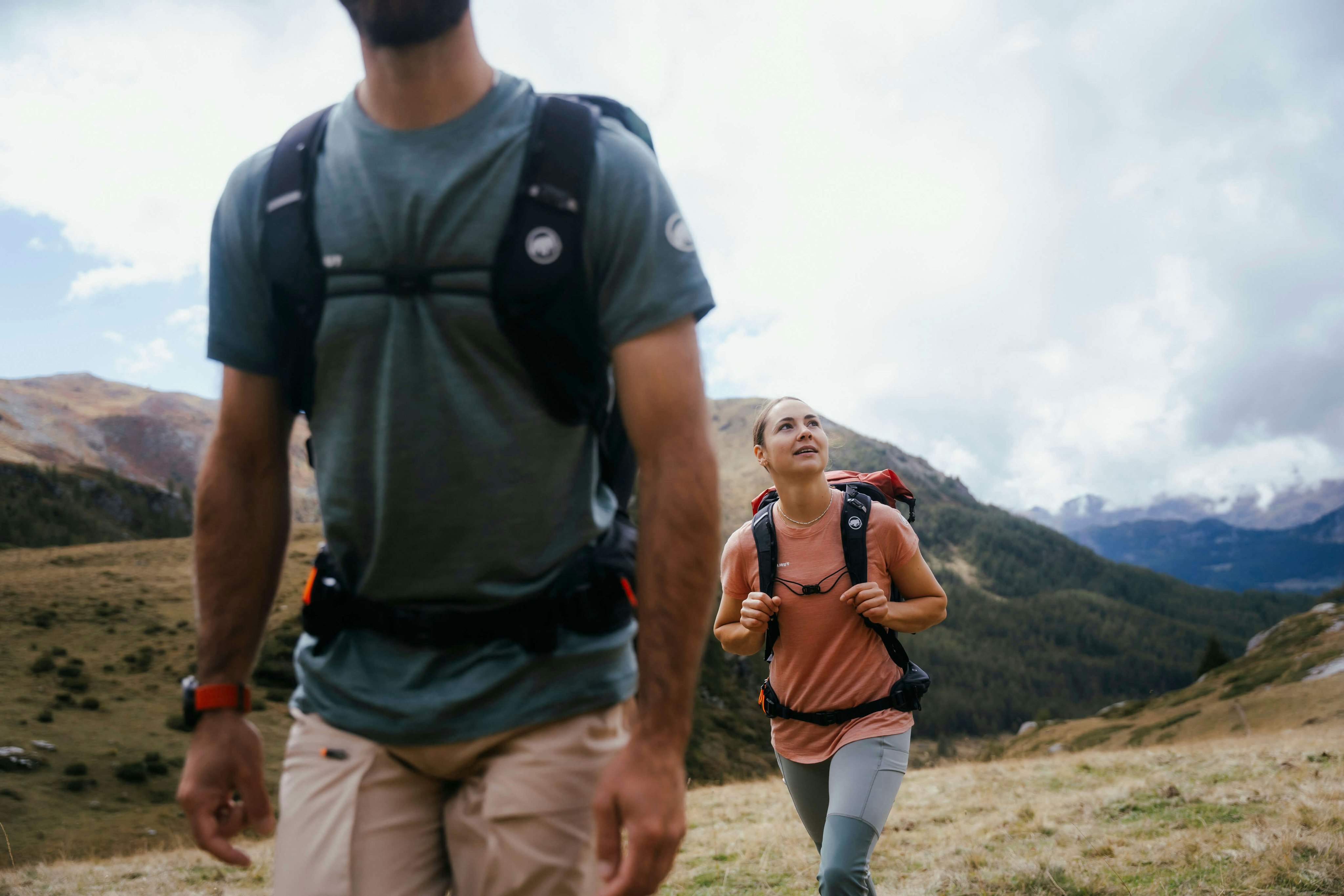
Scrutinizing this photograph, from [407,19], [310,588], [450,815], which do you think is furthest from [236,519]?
[407,19]

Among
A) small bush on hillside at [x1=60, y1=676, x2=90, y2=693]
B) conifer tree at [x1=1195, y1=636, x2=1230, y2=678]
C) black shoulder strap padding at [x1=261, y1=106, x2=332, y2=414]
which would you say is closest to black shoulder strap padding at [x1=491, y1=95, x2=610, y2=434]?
black shoulder strap padding at [x1=261, y1=106, x2=332, y2=414]

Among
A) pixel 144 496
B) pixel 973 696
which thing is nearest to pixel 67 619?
pixel 144 496

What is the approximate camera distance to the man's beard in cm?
161

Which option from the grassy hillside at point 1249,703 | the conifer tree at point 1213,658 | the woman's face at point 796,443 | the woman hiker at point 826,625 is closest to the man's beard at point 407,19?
the woman hiker at point 826,625

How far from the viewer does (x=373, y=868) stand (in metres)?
1.60

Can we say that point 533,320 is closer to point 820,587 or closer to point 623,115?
point 623,115

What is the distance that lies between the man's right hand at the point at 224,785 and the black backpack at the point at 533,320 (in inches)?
14.7

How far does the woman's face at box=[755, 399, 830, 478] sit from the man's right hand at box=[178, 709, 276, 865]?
3.25 meters

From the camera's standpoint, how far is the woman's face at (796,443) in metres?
A: 4.65

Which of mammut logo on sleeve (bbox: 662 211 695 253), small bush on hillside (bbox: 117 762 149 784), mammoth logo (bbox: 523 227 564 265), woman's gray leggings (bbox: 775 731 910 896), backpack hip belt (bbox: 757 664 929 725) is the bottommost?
small bush on hillside (bbox: 117 762 149 784)

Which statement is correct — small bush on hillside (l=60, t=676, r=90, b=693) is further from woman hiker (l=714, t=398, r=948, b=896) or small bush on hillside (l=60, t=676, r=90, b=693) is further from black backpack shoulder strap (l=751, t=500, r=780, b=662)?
black backpack shoulder strap (l=751, t=500, r=780, b=662)

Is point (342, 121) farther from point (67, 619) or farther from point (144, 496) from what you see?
point (144, 496)

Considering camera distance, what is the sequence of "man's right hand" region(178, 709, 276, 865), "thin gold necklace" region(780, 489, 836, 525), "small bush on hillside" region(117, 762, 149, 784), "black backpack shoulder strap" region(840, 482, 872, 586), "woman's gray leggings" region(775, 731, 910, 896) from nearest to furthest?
"man's right hand" region(178, 709, 276, 865), "woman's gray leggings" region(775, 731, 910, 896), "black backpack shoulder strap" region(840, 482, 872, 586), "thin gold necklace" region(780, 489, 836, 525), "small bush on hillside" region(117, 762, 149, 784)

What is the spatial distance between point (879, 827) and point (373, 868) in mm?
2915
